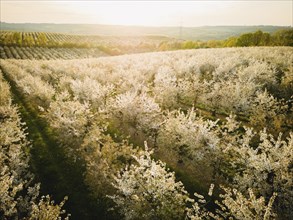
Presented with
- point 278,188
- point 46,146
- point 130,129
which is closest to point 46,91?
point 46,146

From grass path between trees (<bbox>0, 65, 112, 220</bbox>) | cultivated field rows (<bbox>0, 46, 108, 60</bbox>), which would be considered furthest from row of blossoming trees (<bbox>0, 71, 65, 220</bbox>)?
cultivated field rows (<bbox>0, 46, 108, 60</bbox>)

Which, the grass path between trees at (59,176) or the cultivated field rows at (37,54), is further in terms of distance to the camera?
the cultivated field rows at (37,54)

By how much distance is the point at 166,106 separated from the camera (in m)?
30.4

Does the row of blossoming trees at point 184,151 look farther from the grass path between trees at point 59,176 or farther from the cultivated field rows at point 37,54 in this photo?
the cultivated field rows at point 37,54

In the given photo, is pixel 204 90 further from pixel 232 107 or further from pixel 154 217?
pixel 154 217

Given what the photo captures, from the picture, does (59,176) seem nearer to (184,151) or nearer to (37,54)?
(184,151)

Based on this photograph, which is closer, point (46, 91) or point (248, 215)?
point (248, 215)

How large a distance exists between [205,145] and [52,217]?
472 inches

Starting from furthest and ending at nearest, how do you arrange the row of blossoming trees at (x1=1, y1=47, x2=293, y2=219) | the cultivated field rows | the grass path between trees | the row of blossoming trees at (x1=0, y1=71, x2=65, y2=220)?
1. the cultivated field rows
2. the grass path between trees
3. the row of blossoming trees at (x1=1, y1=47, x2=293, y2=219)
4. the row of blossoming trees at (x1=0, y1=71, x2=65, y2=220)

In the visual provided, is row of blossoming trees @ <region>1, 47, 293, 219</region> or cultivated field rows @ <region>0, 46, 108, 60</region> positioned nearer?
row of blossoming trees @ <region>1, 47, 293, 219</region>

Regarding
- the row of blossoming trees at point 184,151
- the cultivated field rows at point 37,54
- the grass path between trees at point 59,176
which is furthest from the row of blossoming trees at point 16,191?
the cultivated field rows at point 37,54

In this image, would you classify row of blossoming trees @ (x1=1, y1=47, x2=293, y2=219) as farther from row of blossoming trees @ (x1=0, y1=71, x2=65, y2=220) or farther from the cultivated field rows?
the cultivated field rows

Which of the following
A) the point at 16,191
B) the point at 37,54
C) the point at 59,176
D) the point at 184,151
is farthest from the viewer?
the point at 37,54

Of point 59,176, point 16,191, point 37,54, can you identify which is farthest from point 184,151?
point 37,54
